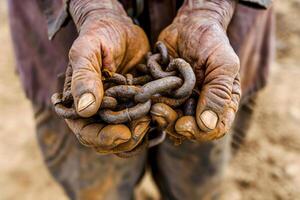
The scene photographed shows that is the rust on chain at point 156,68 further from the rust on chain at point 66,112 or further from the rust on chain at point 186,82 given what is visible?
the rust on chain at point 66,112

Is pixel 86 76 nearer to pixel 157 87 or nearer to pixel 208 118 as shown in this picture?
pixel 157 87

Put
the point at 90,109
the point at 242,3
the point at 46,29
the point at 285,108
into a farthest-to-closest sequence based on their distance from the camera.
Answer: the point at 285,108, the point at 46,29, the point at 242,3, the point at 90,109

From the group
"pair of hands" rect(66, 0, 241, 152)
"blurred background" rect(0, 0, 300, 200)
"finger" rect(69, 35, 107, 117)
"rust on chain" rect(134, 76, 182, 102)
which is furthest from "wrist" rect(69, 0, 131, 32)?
"blurred background" rect(0, 0, 300, 200)

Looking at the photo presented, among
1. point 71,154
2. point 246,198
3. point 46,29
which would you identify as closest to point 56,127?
point 71,154

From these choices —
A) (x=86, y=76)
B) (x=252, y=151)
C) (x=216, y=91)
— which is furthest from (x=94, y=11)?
(x=252, y=151)

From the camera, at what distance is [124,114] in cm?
79

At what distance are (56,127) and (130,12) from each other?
1.39ft

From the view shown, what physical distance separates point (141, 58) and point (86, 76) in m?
0.24

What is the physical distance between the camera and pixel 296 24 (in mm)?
2697

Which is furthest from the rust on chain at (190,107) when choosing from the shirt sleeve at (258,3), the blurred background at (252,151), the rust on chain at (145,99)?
the blurred background at (252,151)

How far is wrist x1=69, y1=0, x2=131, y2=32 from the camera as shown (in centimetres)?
97

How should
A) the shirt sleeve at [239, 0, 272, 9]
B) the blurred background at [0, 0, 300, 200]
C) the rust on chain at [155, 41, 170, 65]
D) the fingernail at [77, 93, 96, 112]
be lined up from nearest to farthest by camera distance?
1. the fingernail at [77, 93, 96, 112]
2. the rust on chain at [155, 41, 170, 65]
3. the shirt sleeve at [239, 0, 272, 9]
4. the blurred background at [0, 0, 300, 200]

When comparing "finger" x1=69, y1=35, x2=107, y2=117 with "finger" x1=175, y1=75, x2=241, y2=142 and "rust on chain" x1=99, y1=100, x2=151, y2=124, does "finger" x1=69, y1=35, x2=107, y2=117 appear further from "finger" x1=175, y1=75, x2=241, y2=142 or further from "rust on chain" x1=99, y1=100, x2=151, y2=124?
"finger" x1=175, y1=75, x2=241, y2=142

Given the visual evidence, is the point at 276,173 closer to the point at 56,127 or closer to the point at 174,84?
the point at 56,127
